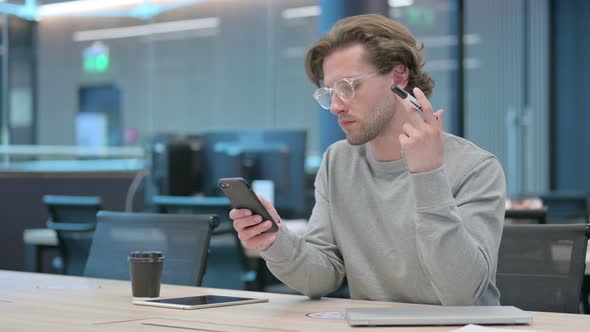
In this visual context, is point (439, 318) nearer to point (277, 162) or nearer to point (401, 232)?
point (401, 232)

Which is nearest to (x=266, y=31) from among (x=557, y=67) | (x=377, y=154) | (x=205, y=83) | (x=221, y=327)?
(x=205, y=83)

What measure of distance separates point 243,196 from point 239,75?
23.4ft

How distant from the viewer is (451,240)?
1.71 meters

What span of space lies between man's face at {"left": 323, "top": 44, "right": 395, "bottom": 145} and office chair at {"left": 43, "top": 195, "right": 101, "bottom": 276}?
2.63 metres

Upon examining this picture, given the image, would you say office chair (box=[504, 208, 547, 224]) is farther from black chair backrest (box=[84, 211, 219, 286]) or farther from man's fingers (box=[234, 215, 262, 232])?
man's fingers (box=[234, 215, 262, 232])

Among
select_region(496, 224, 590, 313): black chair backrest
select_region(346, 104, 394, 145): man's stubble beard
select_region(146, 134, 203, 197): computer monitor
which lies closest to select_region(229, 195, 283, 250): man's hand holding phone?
select_region(346, 104, 394, 145): man's stubble beard

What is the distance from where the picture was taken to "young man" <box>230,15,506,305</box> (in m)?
1.72

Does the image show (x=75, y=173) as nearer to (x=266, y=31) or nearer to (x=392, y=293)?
(x=266, y=31)

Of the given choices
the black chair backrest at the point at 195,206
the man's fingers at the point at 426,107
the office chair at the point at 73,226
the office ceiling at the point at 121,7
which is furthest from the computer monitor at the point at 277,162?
the office ceiling at the point at 121,7

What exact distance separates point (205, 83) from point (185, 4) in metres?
0.86

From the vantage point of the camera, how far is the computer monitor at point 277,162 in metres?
4.94

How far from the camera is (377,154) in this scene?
212 centimetres

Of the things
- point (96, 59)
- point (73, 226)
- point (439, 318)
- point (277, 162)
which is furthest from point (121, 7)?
point (439, 318)

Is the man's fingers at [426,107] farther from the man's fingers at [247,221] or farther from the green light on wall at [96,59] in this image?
the green light on wall at [96,59]
